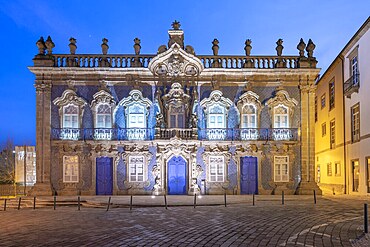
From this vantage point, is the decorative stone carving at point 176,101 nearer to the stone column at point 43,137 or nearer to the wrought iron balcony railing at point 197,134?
the wrought iron balcony railing at point 197,134

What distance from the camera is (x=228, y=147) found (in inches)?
1033

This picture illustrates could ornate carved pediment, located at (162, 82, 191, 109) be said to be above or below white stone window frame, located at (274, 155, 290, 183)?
above

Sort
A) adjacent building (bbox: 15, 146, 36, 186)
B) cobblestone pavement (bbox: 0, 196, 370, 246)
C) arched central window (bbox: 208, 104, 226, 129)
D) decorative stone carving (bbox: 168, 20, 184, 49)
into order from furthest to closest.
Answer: decorative stone carving (bbox: 168, 20, 184, 49)
arched central window (bbox: 208, 104, 226, 129)
adjacent building (bbox: 15, 146, 36, 186)
cobblestone pavement (bbox: 0, 196, 370, 246)

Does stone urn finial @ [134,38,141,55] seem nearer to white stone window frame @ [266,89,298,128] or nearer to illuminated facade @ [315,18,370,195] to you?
white stone window frame @ [266,89,298,128]

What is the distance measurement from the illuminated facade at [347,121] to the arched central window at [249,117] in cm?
614

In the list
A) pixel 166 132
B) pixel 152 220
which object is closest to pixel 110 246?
pixel 152 220

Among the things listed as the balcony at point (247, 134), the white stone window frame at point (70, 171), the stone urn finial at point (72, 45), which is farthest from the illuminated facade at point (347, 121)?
the stone urn finial at point (72, 45)

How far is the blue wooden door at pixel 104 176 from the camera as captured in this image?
26109mm

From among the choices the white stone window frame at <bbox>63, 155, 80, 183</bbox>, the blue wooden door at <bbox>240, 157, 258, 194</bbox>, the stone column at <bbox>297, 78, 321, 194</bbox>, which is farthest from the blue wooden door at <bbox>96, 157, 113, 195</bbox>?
the stone column at <bbox>297, 78, 321, 194</bbox>

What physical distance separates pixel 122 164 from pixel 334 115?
15.5 metres

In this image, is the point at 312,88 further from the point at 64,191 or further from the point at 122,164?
the point at 64,191

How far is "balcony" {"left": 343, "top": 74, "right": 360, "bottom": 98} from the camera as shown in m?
25.8

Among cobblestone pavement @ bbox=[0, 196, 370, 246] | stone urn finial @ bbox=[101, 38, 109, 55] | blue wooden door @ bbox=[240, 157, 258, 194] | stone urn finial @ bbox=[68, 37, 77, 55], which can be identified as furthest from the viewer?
stone urn finial @ bbox=[101, 38, 109, 55]

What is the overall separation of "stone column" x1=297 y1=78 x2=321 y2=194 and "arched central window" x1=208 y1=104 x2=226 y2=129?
4876 mm
